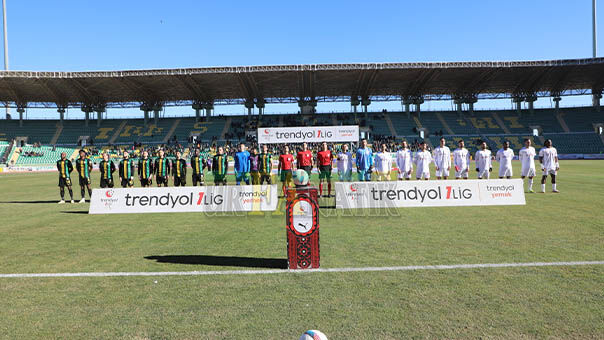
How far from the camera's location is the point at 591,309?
12.0 feet

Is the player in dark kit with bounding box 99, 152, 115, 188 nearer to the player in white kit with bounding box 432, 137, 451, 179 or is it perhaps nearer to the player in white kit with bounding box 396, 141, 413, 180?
the player in white kit with bounding box 396, 141, 413, 180

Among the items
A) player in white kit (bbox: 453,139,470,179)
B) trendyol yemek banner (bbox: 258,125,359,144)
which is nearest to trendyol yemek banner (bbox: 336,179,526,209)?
player in white kit (bbox: 453,139,470,179)

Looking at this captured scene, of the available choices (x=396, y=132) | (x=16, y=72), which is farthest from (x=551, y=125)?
(x=16, y=72)

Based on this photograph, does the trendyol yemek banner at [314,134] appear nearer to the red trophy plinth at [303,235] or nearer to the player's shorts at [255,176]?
Result: the player's shorts at [255,176]

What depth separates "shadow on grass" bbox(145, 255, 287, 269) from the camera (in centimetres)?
543

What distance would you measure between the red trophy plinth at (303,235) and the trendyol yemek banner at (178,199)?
5.60m

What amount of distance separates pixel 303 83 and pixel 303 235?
4352cm

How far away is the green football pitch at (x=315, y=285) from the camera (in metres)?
3.42

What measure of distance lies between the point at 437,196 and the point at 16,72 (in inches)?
1926

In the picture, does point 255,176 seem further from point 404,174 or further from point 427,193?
point 404,174

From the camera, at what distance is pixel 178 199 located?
10.9 metres

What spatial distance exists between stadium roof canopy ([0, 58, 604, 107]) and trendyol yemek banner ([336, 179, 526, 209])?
3333 centimetres

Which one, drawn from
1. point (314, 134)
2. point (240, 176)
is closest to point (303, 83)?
point (314, 134)

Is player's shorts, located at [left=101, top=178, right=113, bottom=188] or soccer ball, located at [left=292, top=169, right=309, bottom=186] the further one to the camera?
player's shorts, located at [left=101, top=178, right=113, bottom=188]
